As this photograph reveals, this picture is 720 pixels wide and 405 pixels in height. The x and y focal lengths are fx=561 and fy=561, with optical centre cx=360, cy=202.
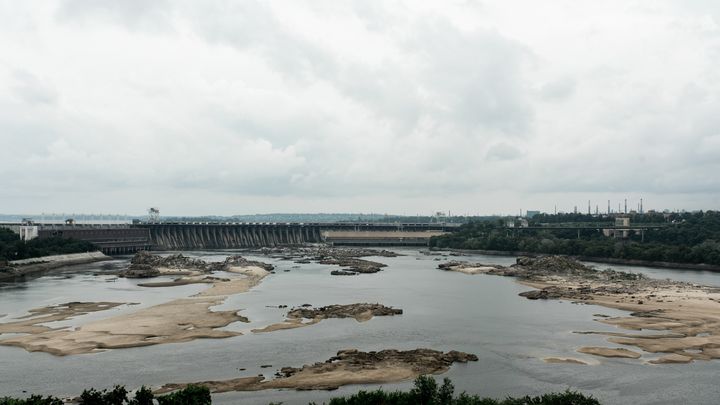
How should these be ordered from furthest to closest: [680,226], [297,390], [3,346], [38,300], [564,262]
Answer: [680,226] → [564,262] → [38,300] → [3,346] → [297,390]

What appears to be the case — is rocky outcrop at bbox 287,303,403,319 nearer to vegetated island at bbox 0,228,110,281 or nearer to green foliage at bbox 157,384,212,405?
green foliage at bbox 157,384,212,405

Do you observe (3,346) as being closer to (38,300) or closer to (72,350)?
(72,350)


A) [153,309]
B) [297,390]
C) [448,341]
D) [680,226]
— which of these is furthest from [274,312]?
[680,226]

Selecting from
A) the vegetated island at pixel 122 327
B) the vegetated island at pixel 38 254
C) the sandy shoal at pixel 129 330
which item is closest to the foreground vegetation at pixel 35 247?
the vegetated island at pixel 38 254

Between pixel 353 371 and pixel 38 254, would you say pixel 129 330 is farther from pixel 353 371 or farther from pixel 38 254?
pixel 38 254

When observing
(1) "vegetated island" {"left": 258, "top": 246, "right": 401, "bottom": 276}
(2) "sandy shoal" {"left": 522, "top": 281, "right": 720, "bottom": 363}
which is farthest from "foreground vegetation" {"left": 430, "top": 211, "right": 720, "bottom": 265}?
(2) "sandy shoal" {"left": 522, "top": 281, "right": 720, "bottom": 363}

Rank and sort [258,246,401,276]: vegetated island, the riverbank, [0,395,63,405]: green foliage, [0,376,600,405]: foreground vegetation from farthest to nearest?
[258,246,401,276]: vegetated island < the riverbank < [0,376,600,405]: foreground vegetation < [0,395,63,405]: green foliage
